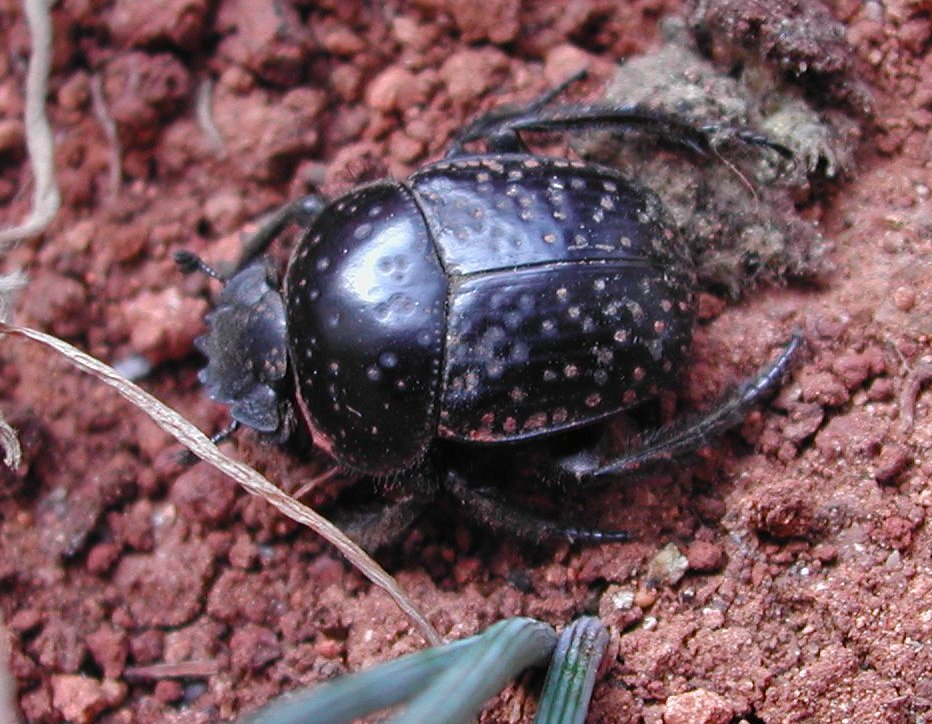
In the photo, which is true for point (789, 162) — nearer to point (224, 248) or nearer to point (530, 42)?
point (530, 42)

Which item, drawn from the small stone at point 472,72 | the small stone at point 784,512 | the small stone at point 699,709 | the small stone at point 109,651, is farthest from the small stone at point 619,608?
the small stone at point 472,72

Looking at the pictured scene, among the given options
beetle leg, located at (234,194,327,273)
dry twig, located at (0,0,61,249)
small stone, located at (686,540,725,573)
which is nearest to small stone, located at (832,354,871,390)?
small stone, located at (686,540,725,573)

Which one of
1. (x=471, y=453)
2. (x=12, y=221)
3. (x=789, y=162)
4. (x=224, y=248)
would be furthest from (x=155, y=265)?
(x=789, y=162)

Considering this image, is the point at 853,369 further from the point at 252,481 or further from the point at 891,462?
the point at 252,481

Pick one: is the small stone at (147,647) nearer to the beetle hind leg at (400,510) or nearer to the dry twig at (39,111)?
the beetle hind leg at (400,510)

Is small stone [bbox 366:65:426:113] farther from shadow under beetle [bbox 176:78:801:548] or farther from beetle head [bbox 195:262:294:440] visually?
beetle head [bbox 195:262:294:440]

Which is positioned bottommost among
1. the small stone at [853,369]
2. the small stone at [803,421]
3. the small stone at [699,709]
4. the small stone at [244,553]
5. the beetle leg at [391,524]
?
the small stone at [244,553]
